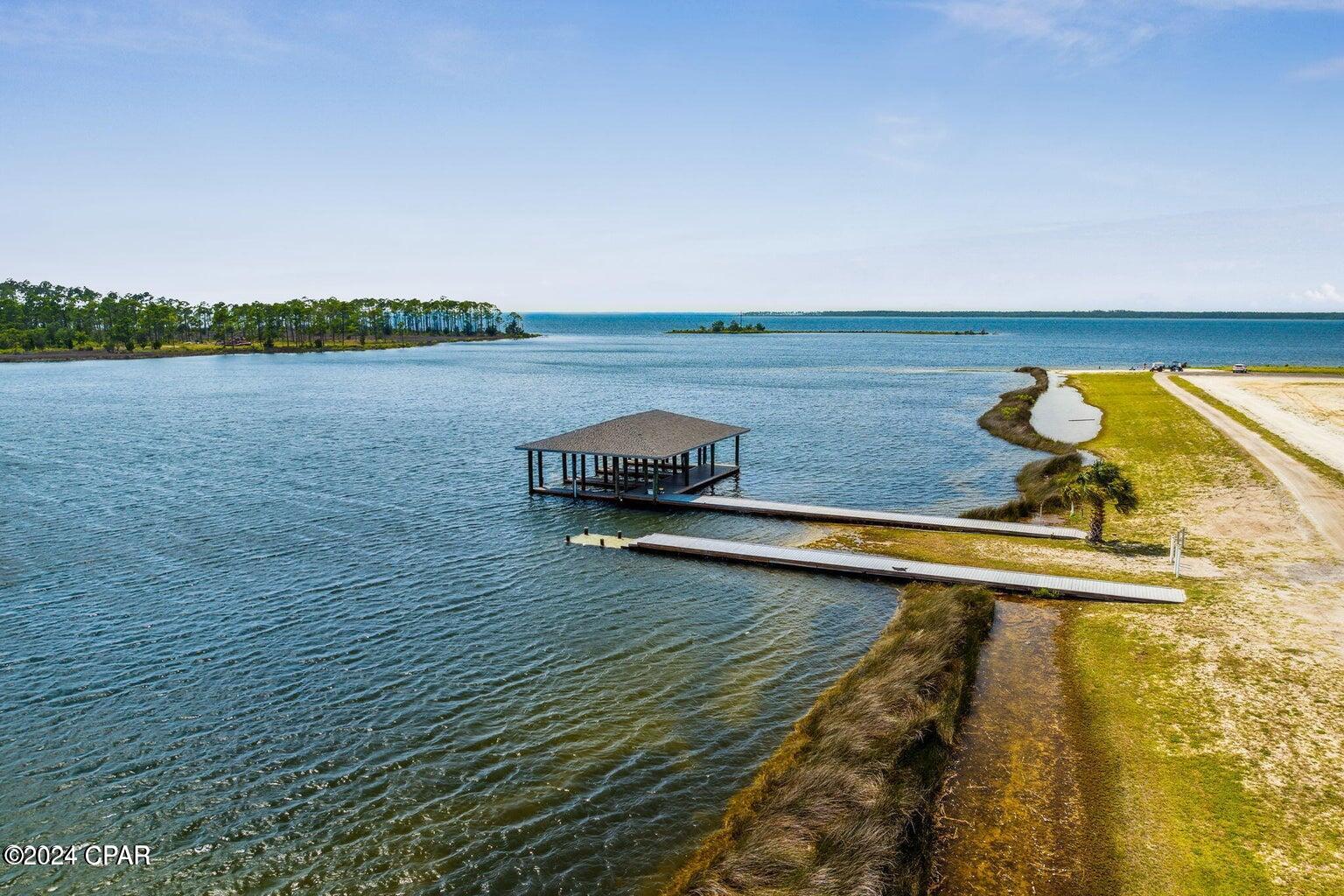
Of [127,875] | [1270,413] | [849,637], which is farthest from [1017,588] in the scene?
[1270,413]

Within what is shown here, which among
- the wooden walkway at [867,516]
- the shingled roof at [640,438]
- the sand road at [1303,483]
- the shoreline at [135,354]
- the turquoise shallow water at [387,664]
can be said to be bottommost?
the turquoise shallow water at [387,664]

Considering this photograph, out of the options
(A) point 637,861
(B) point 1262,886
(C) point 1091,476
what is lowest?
(A) point 637,861

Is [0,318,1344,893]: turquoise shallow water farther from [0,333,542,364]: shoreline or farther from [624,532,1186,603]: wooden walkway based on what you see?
[0,333,542,364]: shoreline

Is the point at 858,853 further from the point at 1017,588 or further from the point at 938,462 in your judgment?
the point at 938,462

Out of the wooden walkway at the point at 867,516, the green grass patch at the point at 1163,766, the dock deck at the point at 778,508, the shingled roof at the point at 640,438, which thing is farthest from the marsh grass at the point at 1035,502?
the shingled roof at the point at 640,438

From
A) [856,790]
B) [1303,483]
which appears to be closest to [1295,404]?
[1303,483]

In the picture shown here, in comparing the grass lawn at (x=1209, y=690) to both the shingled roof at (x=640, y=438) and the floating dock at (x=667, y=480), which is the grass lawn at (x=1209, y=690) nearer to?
the floating dock at (x=667, y=480)
